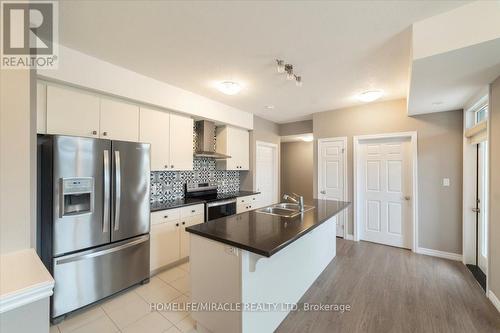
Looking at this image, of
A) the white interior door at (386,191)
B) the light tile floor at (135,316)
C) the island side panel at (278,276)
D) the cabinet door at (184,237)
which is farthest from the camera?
the white interior door at (386,191)

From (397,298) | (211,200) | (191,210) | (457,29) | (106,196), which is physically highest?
(457,29)

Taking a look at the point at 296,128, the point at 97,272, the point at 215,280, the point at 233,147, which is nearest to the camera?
the point at 215,280

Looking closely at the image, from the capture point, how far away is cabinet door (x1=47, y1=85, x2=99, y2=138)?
6.82ft

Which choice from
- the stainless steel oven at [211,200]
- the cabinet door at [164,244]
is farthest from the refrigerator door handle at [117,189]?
the stainless steel oven at [211,200]

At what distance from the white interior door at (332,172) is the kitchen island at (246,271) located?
2.33 meters

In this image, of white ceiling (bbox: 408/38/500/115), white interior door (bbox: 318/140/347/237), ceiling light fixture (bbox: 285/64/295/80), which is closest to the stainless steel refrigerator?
ceiling light fixture (bbox: 285/64/295/80)

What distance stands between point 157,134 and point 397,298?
358 cm

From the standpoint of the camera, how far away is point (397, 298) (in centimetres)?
230

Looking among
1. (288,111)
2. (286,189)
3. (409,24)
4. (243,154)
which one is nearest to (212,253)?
(409,24)

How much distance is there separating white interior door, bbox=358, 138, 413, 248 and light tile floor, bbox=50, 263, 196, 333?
11.4 feet

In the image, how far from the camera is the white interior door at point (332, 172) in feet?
14.0

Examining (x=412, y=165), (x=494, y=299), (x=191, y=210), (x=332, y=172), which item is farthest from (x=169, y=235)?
(x=412, y=165)

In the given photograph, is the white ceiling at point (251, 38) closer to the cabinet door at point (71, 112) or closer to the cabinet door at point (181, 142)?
the cabinet door at point (71, 112)

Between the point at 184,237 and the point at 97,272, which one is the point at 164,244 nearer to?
the point at 184,237
